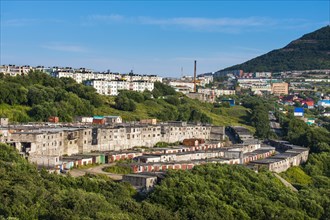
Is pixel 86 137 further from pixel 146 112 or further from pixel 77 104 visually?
pixel 146 112

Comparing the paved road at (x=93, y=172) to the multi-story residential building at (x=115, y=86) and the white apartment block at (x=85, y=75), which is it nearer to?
the multi-story residential building at (x=115, y=86)

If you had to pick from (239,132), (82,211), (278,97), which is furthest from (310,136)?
(278,97)

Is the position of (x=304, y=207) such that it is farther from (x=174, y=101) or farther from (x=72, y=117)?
(x=174, y=101)

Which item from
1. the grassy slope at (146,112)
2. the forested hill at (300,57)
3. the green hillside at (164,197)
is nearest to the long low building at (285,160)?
the green hillside at (164,197)

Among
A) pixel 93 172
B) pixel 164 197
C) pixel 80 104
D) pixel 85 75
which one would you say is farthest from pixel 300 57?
pixel 164 197

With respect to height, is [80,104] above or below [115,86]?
below
